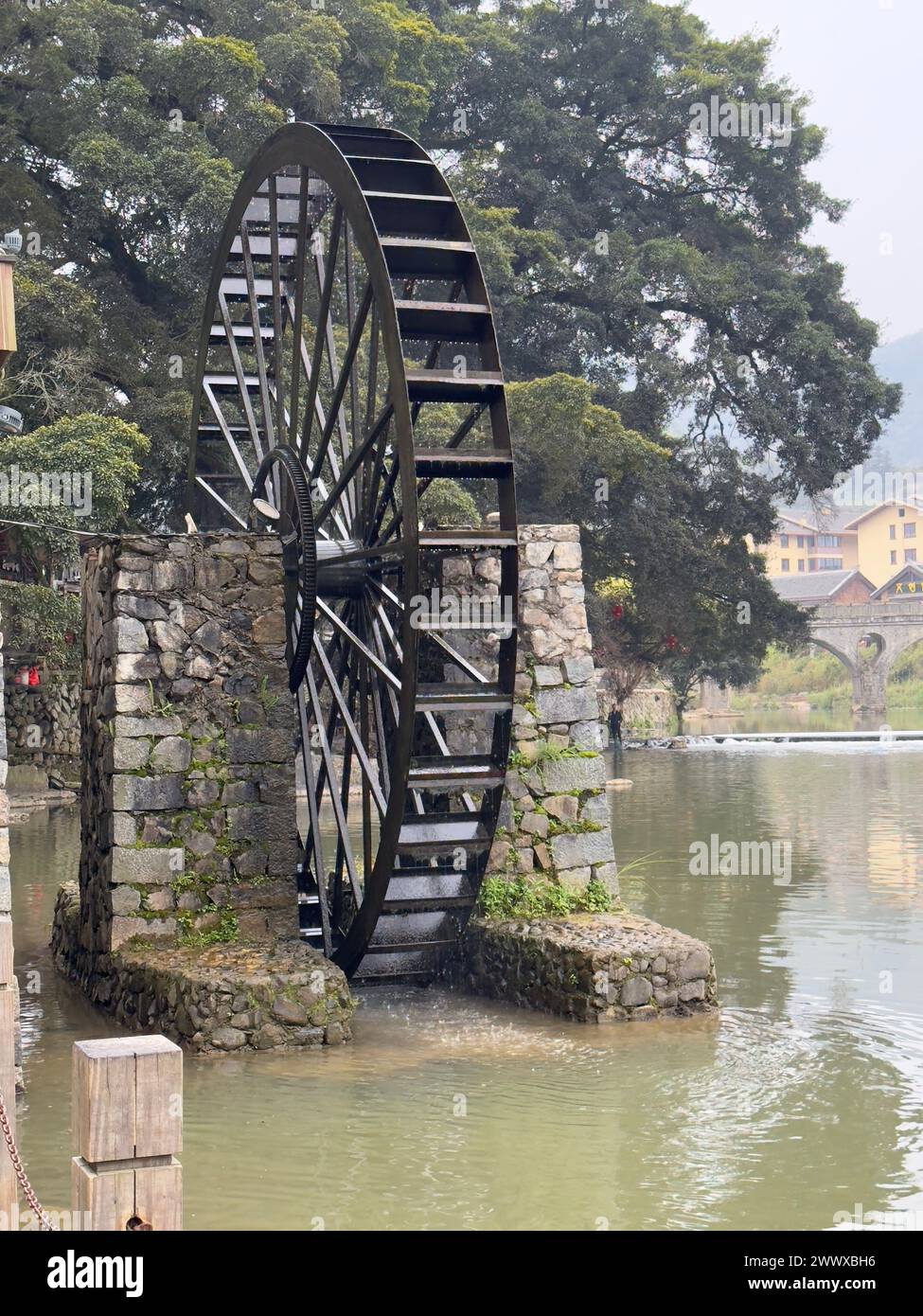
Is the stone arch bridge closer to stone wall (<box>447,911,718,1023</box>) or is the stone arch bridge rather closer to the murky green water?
the murky green water

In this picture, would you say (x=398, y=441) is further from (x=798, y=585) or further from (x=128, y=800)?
(x=798, y=585)

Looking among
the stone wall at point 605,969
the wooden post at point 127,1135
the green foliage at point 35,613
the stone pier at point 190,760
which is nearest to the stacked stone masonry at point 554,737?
the stone wall at point 605,969

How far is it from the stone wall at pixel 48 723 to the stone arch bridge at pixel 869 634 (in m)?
31.8

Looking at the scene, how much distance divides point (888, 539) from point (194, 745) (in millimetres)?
73925

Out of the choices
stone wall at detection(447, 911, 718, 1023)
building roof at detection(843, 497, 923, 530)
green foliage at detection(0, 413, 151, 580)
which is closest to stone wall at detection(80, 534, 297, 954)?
stone wall at detection(447, 911, 718, 1023)

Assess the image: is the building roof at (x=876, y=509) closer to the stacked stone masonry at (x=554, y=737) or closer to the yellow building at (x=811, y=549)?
the yellow building at (x=811, y=549)

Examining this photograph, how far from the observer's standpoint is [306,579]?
391 inches

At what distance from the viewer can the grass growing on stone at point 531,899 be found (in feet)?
32.1

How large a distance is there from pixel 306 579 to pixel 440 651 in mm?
1098

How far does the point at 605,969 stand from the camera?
8.76m

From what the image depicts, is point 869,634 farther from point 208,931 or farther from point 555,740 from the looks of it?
point 208,931

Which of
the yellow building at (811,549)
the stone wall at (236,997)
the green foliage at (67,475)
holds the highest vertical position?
the yellow building at (811,549)

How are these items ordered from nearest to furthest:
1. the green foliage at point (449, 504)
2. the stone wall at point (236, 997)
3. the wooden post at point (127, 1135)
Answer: the wooden post at point (127, 1135), the stone wall at point (236, 997), the green foliage at point (449, 504)

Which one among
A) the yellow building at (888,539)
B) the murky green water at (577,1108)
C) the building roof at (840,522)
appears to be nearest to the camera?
the murky green water at (577,1108)
